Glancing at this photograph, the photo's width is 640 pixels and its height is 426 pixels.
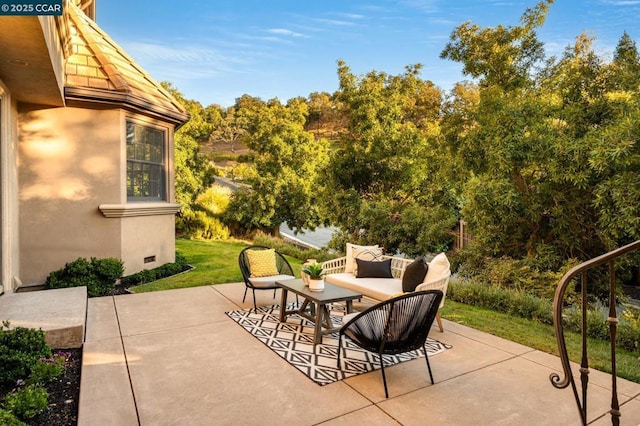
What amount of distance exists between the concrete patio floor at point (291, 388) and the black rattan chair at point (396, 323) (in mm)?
335

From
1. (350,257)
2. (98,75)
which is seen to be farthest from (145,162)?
(350,257)

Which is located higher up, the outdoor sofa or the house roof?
the house roof

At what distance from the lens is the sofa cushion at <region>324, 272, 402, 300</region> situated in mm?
5648

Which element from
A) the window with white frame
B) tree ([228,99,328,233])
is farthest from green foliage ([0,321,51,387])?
tree ([228,99,328,233])

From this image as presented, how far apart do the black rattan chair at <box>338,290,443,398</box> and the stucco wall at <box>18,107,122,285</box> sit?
5.93 m

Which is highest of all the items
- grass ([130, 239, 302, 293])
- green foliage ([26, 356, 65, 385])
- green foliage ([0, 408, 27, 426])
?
green foliage ([0, 408, 27, 426])

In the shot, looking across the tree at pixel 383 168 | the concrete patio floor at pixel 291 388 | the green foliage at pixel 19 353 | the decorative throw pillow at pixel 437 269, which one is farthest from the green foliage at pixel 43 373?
the tree at pixel 383 168

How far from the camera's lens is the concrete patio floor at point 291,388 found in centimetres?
316

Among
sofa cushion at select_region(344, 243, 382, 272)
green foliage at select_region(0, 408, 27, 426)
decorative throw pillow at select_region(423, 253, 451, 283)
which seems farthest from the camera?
sofa cushion at select_region(344, 243, 382, 272)

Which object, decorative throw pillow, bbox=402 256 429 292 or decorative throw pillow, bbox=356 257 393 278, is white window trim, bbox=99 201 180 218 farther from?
decorative throw pillow, bbox=402 256 429 292

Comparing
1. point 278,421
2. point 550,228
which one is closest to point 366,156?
point 550,228

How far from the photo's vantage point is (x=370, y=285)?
595 centimetres

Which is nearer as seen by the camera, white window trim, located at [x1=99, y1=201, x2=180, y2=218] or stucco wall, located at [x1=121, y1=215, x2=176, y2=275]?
white window trim, located at [x1=99, y1=201, x2=180, y2=218]

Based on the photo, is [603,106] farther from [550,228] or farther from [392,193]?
[392,193]
